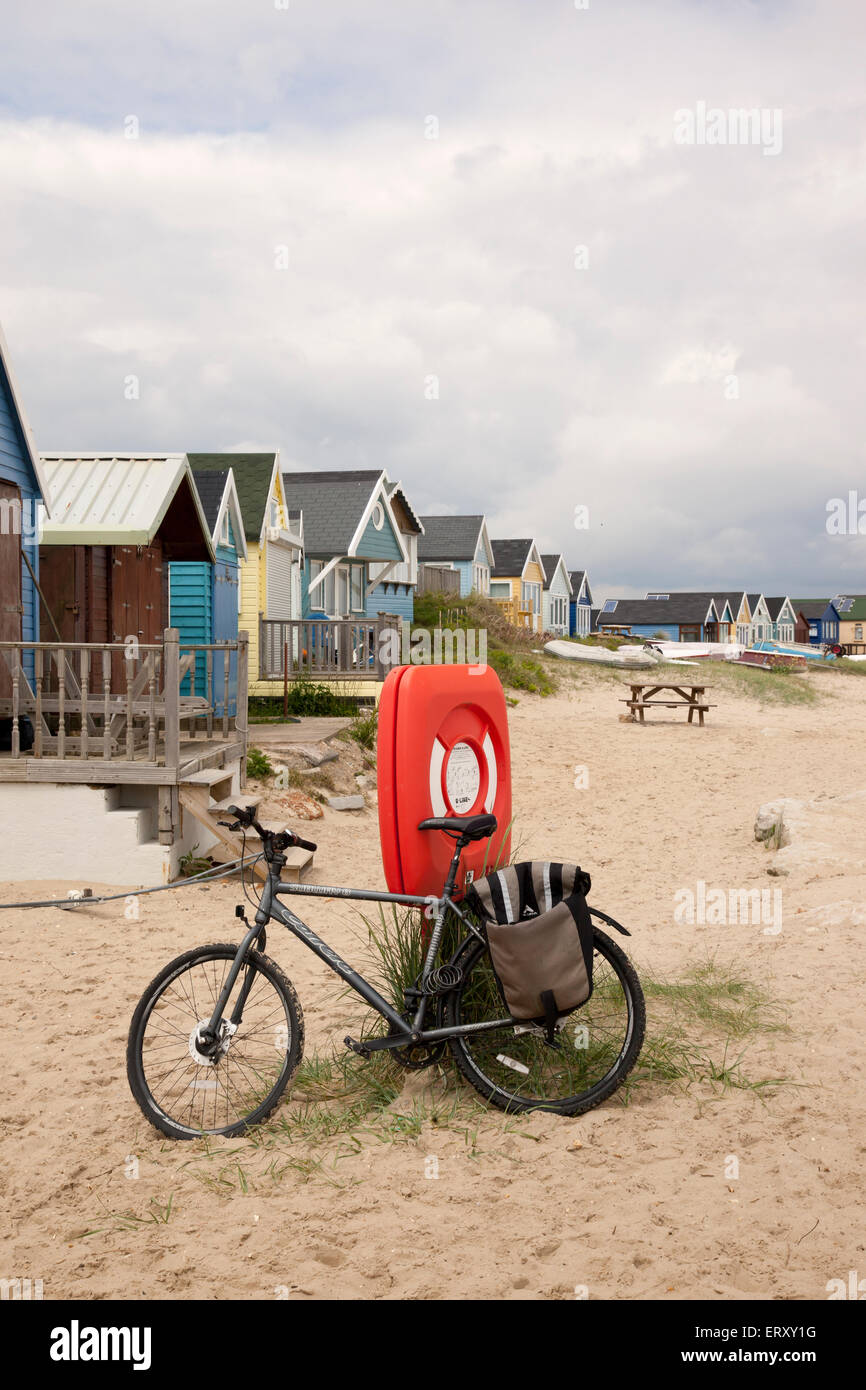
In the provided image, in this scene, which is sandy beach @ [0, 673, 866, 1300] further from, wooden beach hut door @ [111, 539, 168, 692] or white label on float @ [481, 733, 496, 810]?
wooden beach hut door @ [111, 539, 168, 692]

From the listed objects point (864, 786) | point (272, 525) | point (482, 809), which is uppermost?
point (272, 525)

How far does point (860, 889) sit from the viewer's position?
772 cm

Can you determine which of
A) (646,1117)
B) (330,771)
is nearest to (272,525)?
(330,771)

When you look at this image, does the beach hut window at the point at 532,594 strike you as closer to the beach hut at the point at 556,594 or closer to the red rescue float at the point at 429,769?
the beach hut at the point at 556,594

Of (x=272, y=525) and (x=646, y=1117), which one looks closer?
(x=646, y=1117)

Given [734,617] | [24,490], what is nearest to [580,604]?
[734,617]

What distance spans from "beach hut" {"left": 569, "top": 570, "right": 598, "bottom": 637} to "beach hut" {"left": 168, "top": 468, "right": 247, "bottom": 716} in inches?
2095

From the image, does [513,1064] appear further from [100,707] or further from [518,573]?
[518,573]

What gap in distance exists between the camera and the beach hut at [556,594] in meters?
63.2

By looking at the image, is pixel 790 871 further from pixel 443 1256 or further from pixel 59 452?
pixel 59 452

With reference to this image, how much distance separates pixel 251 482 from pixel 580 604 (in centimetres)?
5388

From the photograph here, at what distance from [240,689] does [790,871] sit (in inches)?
235

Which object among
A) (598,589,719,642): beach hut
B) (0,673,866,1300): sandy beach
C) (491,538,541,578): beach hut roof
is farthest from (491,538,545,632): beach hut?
(0,673,866,1300): sandy beach

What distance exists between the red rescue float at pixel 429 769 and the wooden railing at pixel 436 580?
33820 millimetres
